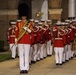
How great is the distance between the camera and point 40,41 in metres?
19.5

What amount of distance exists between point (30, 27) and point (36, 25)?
4517 millimetres

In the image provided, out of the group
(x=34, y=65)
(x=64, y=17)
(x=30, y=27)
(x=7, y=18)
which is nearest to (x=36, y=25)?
(x=34, y=65)

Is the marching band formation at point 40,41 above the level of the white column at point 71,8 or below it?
below

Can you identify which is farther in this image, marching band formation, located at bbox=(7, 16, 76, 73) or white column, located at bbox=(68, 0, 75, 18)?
white column, located at bbox=(68, 0, 75, 18)

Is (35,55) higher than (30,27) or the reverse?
the reverse

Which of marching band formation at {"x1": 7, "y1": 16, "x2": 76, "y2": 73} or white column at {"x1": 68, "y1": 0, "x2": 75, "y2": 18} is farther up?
white column at {"x1": 68, "y1": 0, "x2": 75, "y2": 18}

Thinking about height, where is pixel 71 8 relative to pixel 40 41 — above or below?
above

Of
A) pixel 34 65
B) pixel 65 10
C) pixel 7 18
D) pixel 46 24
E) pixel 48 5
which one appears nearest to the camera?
pixel 34 65

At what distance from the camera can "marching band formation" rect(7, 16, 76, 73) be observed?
1452 cm

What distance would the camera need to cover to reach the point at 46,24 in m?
20.5

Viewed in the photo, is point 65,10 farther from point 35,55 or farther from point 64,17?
point 35,55

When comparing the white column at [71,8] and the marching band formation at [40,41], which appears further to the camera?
the white column at [71,8]

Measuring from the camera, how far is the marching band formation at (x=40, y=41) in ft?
47.6

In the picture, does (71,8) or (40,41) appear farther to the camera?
(71,8)
